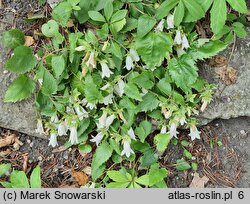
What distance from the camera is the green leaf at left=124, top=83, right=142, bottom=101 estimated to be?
2719mm

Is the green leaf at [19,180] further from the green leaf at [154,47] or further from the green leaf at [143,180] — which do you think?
the green leaf at [154,47]

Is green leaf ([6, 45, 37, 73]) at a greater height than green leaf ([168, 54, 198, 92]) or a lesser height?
greater

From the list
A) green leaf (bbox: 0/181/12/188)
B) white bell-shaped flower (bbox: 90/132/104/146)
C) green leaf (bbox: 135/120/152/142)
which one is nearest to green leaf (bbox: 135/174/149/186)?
green leaf (bbox: 135/120/152/142)

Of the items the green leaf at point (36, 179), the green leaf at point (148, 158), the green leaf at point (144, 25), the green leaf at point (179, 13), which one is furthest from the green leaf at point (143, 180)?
the green leaf at point (179, 13)

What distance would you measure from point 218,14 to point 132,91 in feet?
2.52

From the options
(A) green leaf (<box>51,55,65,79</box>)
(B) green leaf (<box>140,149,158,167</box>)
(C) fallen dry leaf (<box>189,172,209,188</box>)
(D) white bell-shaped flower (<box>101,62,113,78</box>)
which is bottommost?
(C) fallen dry leaf (<box>189,172,209,188</box>)

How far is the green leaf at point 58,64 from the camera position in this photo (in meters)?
2.67

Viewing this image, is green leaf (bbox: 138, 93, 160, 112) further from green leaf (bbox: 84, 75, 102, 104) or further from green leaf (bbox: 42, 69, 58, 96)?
green leaf (bbox: 42, 69, 58, 96)

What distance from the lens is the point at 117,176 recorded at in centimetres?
281

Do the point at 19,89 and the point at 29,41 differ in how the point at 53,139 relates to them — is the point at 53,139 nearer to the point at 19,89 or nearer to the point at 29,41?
the point at 19,89

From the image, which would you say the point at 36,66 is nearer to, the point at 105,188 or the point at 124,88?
the point at 124,88

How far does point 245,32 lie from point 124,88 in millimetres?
1016

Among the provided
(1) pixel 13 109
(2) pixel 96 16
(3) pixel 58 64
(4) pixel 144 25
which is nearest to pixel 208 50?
(4) pixel 144 25

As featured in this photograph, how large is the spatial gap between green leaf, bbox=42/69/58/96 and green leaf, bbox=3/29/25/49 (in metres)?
0.30
